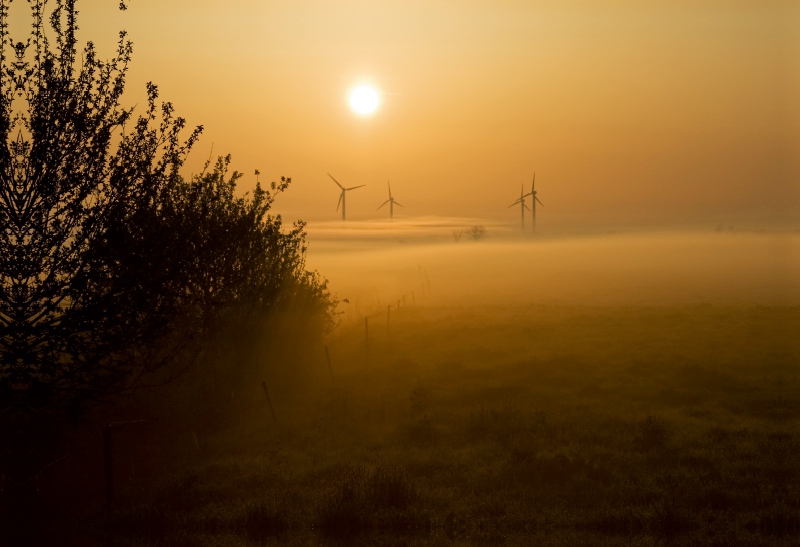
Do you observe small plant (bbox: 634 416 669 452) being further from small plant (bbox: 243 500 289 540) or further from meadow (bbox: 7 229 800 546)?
small plant (bbox: 243 500 289 540)

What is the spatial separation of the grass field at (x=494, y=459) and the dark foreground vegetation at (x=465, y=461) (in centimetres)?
6

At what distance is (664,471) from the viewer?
54.9 feet

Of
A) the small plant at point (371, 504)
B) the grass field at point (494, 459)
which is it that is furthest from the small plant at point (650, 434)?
the small plant at point (371, 504)

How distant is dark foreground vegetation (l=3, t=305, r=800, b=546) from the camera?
13.1m

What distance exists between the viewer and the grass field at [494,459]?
518 inches

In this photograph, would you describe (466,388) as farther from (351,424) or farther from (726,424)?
(726,424)

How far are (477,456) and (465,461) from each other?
1.93 feet

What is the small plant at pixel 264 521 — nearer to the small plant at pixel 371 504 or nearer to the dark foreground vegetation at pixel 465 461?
the dark foreground vegetation at pixel 465 461

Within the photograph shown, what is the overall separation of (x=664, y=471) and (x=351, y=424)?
9154 mm

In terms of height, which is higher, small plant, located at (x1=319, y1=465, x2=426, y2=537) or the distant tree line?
the distant tree line

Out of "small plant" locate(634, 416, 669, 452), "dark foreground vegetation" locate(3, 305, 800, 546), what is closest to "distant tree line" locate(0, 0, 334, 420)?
"dark foreground vegetation" locate(3, 305, 800, 546)

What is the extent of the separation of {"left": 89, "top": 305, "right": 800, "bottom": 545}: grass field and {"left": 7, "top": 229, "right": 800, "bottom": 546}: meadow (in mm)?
61

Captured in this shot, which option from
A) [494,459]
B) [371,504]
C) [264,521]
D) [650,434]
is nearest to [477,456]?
[494,459]

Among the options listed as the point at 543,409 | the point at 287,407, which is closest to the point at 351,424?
the point at 287,407
